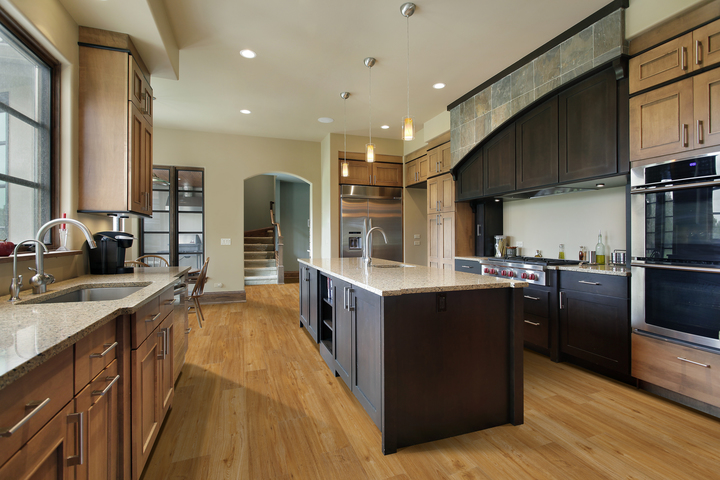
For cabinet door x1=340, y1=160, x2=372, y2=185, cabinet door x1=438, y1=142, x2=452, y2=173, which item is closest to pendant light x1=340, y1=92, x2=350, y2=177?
cabinet door x1=340, y1=160, x2=372, y2=185

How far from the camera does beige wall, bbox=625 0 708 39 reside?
219 cm

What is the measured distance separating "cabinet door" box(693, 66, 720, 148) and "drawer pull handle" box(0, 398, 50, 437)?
3.31 meters

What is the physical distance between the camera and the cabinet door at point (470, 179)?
13.7 feet

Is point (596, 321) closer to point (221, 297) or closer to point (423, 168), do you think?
point (423, 168)

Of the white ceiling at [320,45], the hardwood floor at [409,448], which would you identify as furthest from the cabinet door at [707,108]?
the hardwood floor at [409,448]

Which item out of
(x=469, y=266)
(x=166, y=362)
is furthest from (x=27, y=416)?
(x=469, y=266)

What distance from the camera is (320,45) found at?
3188 millimetres

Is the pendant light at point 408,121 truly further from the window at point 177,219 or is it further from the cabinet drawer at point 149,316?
the window at point 177,219

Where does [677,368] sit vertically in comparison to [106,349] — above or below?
below

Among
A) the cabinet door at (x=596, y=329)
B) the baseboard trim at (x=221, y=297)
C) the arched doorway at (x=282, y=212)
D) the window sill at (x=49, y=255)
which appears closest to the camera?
the window sill at (x=49, y=255)

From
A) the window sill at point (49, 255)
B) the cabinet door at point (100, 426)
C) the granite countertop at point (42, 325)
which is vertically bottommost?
the cabinet door at point (100, 426)

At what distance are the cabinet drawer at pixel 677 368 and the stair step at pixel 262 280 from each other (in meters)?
6.88

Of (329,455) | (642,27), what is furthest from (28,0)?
(642,27)

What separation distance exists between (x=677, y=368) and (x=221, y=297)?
5730 millimetres
